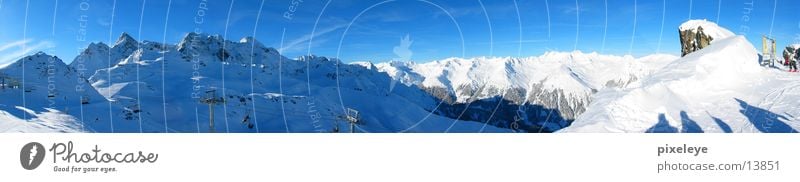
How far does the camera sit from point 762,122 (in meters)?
10.4

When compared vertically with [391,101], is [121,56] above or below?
above

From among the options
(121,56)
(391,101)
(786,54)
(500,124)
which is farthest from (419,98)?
(786,54)

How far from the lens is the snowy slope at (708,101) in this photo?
10.3 metres

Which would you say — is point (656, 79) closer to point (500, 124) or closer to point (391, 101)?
point (391, 101)

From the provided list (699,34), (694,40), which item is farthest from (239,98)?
(699,34)

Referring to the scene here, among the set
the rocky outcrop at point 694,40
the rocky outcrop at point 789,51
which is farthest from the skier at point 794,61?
the rocky outcrop at point 694,40

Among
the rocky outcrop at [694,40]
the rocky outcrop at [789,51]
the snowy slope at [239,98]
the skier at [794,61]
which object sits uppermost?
the rocky outcrop at [694,40]
